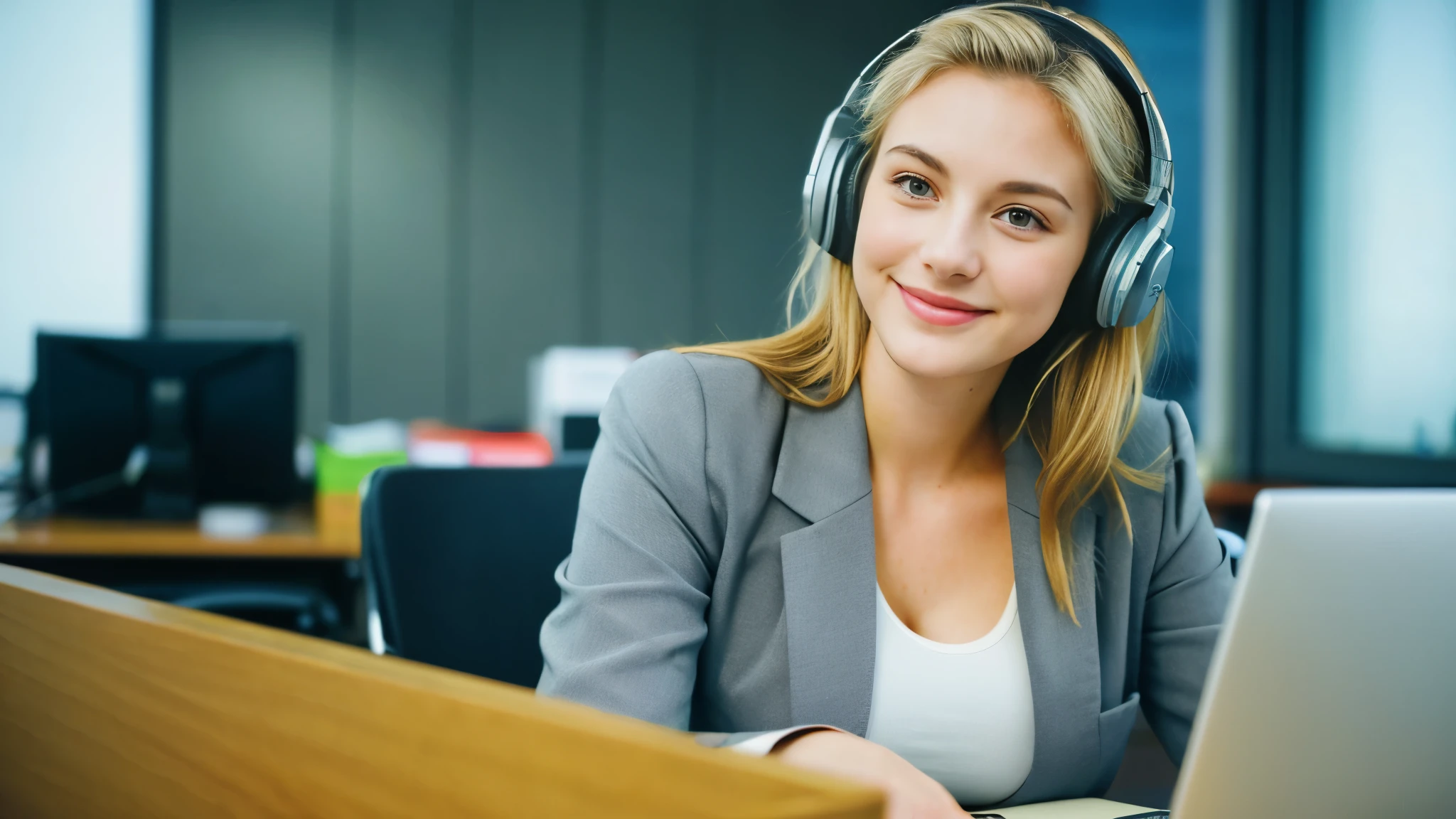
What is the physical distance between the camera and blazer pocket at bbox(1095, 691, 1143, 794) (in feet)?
3.31

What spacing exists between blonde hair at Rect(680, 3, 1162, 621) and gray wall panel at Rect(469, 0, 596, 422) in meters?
3.21

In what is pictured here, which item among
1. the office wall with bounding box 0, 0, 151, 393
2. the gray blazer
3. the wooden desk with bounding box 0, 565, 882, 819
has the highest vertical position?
the office wall with bounding box 0, 0, 151, 393

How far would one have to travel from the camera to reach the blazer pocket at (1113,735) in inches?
39.8

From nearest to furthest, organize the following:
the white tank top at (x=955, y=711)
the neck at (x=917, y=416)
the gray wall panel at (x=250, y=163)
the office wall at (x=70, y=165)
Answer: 1. the white tank top at (x=955, y=711)
2. the neck at (x=917, y=416)
3. the office wall at (x=70, y=165)
4. the gray wall panel at (x=250, y=163)

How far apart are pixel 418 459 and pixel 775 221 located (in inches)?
90.3

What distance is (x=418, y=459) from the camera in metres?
2.62

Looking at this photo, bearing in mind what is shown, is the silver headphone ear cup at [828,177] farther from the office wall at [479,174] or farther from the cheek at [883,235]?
the office wall at [479,174]

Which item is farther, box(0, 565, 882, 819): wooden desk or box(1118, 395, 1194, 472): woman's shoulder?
box(1118, 395, 1194, 472): woman's shoulder

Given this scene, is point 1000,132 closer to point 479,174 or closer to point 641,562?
point 641,562

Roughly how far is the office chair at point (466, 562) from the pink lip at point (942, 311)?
1.70 ft

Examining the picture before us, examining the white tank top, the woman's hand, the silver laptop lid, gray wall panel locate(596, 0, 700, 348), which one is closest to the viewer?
the silver laptop lid

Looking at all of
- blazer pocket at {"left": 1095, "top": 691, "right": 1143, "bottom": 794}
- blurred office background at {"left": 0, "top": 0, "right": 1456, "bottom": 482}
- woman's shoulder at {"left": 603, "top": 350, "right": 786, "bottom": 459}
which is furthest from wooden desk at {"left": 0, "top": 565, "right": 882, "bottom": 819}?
blurred office background at {"left": 0, "top": 0, "right": 1456, "bottom": 482}

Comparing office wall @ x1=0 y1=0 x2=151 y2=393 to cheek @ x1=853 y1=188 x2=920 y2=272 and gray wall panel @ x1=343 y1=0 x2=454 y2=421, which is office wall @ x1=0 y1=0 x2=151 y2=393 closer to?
gray wall panel @ x1=343 y1=0 x2=454 y2=421

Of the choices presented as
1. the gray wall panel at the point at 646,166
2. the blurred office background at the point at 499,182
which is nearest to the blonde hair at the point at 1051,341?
the blurred office background at the point at 499,182
